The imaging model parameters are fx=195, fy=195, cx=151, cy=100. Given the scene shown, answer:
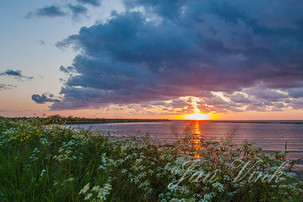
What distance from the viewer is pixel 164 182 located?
6594mm

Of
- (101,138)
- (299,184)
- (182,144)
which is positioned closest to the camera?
(299,184)

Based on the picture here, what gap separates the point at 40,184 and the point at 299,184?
6608mm

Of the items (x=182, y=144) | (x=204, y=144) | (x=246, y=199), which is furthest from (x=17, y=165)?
(x=246, y=199)

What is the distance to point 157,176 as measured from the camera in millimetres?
6445

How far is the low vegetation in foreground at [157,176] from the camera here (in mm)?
4758

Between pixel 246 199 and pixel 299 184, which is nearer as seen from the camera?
pixel 299 184

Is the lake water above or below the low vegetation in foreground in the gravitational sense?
below

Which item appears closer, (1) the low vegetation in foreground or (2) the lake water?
(1) the low vegetation in foreground

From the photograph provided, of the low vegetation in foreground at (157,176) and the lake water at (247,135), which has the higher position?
the low vegetation in foreground at (157,176)

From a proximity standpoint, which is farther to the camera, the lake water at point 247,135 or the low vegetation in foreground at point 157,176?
the lake water at point 247,135

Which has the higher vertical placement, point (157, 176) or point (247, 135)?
point (157, 176)

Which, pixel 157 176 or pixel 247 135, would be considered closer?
pixel 157 176

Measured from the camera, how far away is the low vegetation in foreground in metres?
4.76

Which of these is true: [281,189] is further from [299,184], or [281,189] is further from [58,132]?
[58,132]
